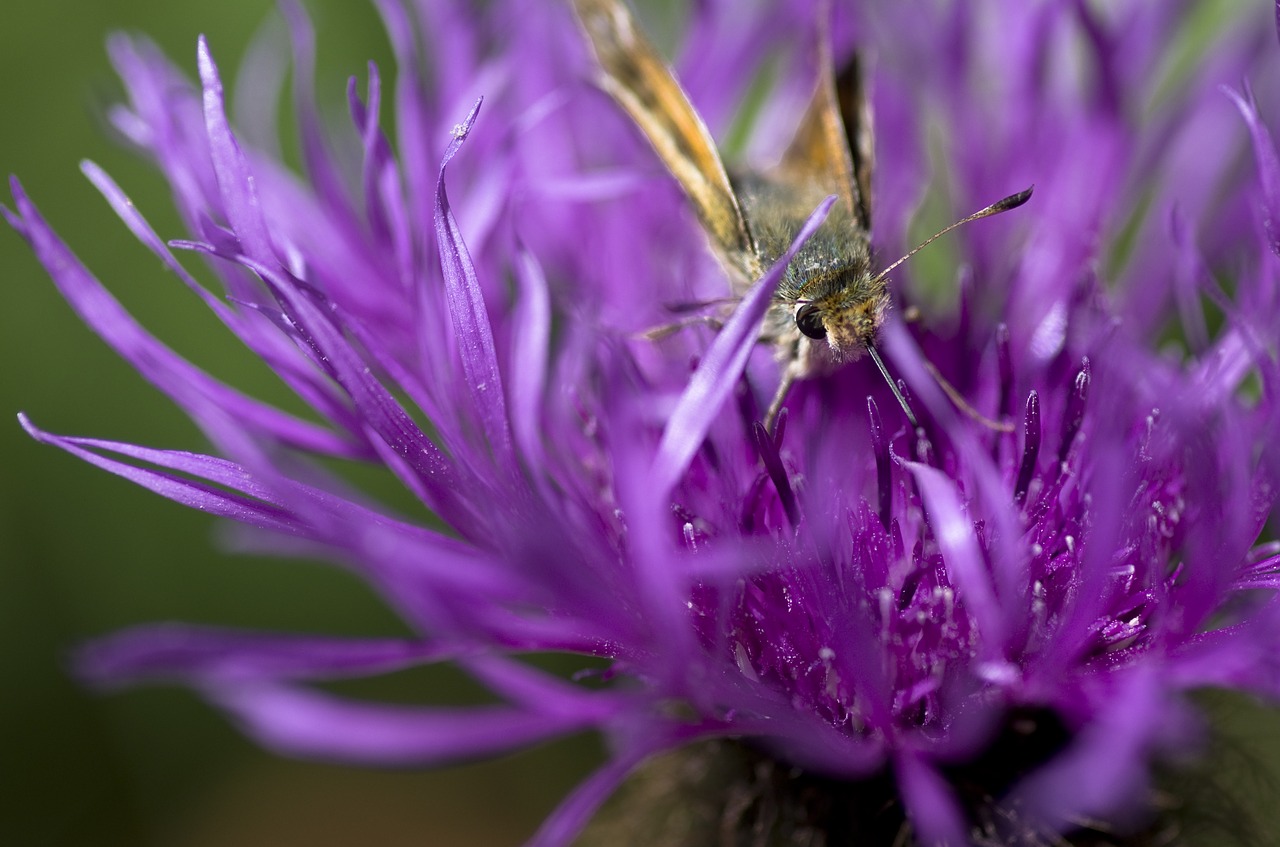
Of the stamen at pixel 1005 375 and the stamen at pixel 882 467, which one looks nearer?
the stamen at pixel 882 467

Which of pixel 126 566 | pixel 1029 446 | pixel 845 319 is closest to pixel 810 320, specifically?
pixel 845 319

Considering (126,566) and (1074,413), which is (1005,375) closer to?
(1074,413)

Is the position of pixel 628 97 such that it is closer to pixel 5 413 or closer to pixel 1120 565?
pixel 1120 565

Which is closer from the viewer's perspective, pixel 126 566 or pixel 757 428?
pixel 757 428

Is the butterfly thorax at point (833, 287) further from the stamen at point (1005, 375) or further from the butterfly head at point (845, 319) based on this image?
the stamen at point (1005, 375)

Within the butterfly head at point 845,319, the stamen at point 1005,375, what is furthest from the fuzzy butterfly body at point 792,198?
the stamen at point 1005,375

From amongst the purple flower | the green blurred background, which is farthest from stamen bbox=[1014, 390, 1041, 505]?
the green blurred background
